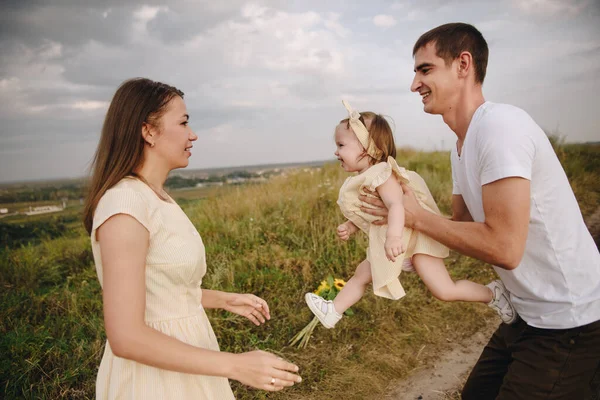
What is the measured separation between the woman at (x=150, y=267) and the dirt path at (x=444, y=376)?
2.18 m

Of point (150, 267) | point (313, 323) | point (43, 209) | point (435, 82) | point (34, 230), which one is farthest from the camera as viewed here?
point (43, 209)

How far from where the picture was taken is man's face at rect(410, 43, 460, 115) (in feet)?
7.23

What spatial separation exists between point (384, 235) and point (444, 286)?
0.46m

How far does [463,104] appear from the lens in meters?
2.17

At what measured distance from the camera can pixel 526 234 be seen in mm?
1820

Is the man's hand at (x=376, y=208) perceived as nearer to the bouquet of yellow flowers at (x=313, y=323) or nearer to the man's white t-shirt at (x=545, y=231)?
the man's white t-shirt at (x=545, y=231)

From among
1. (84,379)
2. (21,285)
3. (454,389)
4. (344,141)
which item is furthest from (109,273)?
(21,285)

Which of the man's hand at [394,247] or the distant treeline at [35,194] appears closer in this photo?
the man's hand at [394,247]

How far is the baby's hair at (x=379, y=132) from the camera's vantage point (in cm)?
266

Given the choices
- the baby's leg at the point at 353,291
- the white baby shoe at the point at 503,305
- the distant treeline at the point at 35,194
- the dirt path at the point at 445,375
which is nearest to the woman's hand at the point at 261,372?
the baby's leg at the point at 353,291

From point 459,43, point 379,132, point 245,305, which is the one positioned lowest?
point 245,305

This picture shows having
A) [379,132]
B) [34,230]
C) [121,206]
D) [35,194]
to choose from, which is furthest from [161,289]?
[35,194]

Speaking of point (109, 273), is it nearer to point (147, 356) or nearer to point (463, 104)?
point (147, 356)

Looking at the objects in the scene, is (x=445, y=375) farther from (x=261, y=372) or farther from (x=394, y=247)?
(x=261, y=372)
